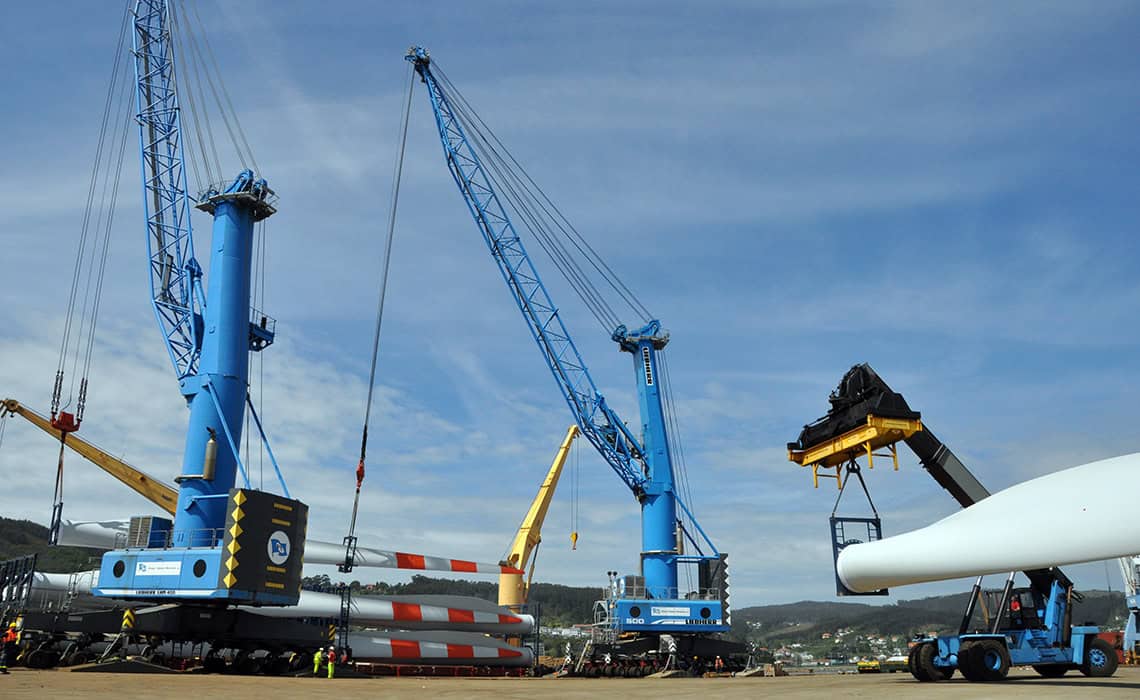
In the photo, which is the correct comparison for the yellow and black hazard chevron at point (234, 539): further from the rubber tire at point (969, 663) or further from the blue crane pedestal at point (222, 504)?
the rubber tire at point (969, 663)

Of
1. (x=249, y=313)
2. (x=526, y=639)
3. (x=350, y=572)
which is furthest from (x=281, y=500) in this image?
(x=526, y=639)

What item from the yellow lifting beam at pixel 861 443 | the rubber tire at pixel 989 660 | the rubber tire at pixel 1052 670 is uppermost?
the yellow lifting beam at pixel 861 443

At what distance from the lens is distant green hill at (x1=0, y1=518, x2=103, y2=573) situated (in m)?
105

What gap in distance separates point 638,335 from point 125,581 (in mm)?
31781

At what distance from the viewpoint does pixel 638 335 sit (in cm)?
5412

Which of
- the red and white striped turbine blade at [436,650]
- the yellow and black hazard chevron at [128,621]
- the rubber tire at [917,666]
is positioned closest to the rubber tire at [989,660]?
the rubber tire at [917,666]

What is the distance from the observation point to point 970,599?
84.3 ft

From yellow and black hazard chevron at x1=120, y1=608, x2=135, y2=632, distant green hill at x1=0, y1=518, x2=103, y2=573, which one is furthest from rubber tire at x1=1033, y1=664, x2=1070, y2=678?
distant green hill at x1=0, y1=518, x2=103, y2=573

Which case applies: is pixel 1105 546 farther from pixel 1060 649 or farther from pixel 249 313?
pixel 249 313

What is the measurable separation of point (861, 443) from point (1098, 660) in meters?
10.5

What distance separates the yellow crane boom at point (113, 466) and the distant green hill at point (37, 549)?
5447cm

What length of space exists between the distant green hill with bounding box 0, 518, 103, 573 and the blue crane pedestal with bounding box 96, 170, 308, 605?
76518mm

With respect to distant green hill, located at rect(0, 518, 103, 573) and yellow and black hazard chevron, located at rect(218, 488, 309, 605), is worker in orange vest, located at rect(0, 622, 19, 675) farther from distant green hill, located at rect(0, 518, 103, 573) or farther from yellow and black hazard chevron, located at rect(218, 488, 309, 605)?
distant green hill, located at rect(0, 518, 103, 573)

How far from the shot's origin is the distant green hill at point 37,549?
105250 millimetres
